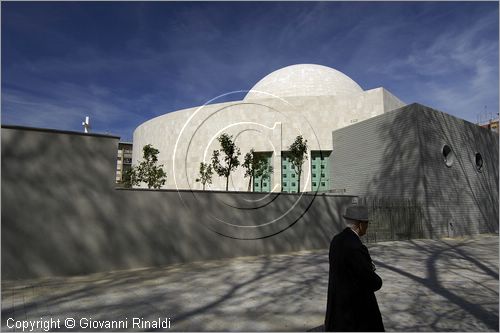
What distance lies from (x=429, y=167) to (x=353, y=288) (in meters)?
15.9

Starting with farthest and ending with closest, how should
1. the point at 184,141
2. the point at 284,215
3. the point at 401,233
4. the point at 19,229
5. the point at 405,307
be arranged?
the point at 184,141
the point at 401,233
the point at 284,215
the point at 19,229
the point at 405,307

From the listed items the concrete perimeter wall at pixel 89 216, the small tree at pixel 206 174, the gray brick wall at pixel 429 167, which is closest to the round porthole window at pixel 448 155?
the gray brick wall at pixel 429 167

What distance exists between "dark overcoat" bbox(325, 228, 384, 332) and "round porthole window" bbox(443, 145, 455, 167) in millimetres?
17444

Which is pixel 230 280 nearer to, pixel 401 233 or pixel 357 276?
pixel 357 276

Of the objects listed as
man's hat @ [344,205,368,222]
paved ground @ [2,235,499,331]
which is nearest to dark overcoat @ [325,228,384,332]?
man's hat @ [344,205,368,222]

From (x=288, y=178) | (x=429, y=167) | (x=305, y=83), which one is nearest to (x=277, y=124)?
(x=288, y=178)

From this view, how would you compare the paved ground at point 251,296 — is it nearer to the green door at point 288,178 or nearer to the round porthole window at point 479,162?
the round porthole window at point 479,162

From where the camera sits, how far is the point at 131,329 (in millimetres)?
4465

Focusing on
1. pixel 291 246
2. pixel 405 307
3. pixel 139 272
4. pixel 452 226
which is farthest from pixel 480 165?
pixel 139 272

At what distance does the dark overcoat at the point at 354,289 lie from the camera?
3.00 m

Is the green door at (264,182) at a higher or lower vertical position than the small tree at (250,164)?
lower

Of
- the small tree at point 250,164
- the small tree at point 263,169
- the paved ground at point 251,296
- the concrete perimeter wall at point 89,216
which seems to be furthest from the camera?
the small tree at point 263,169

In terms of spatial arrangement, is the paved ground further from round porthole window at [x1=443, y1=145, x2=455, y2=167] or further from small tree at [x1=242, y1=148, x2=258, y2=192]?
small tree at [x1=242, y1=148, x2=258, y2=192]

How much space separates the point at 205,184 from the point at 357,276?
90.8 feet
